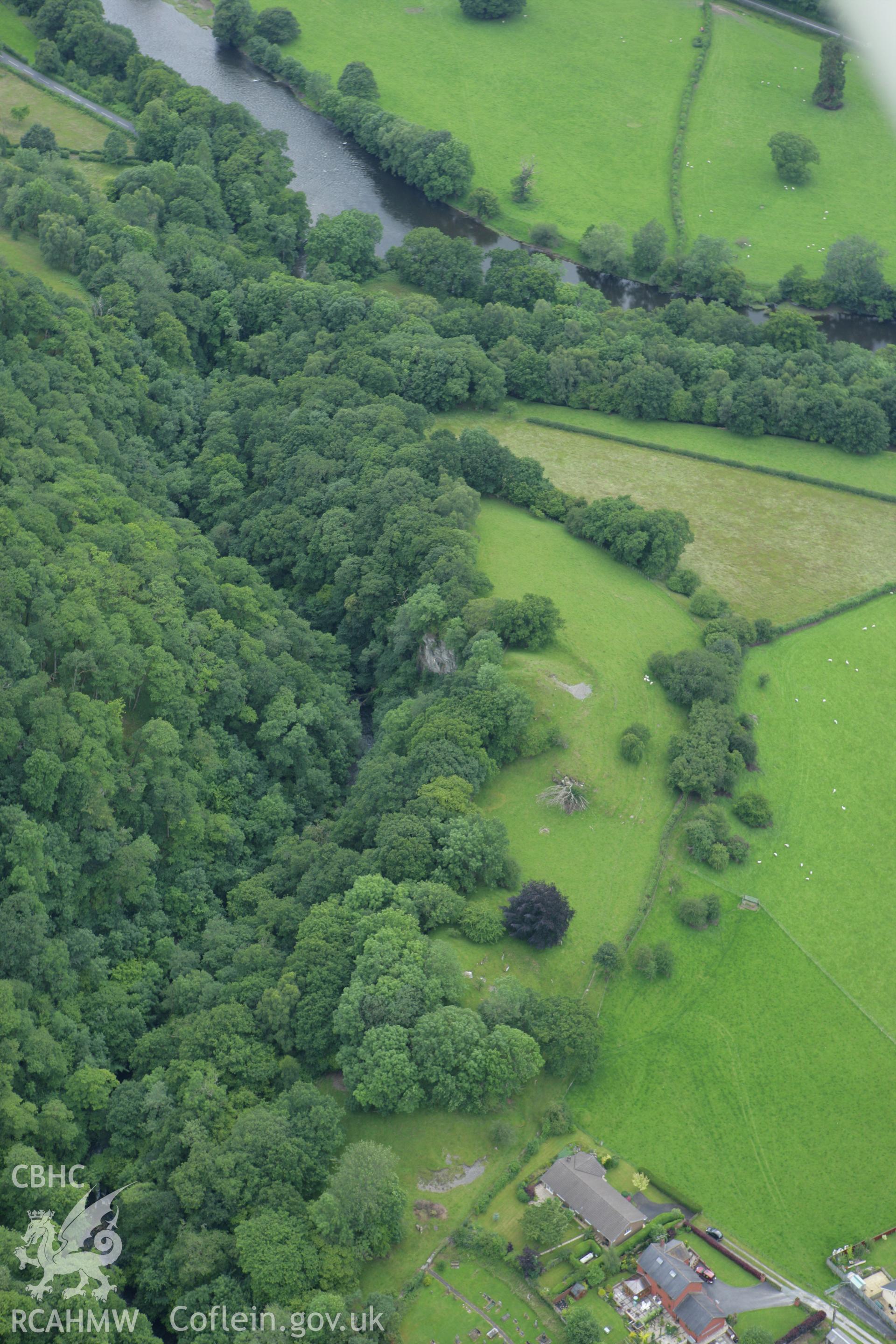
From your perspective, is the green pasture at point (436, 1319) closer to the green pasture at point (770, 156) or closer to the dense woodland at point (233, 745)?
the dense woodland at point (233, 745)

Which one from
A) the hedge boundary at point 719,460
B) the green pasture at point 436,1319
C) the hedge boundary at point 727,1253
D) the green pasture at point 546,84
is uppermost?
the green pasture at point 546,84

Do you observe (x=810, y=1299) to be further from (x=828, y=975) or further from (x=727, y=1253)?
(x=828, y=975)

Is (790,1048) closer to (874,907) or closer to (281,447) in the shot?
(874,907)

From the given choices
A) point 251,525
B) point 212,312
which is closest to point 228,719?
point 251,525

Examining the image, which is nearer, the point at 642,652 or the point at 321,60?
the point at 642,652

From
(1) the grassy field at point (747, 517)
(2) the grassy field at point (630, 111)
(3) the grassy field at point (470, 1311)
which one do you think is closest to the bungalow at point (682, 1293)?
(3) the grassy field at point (470, 1311)
